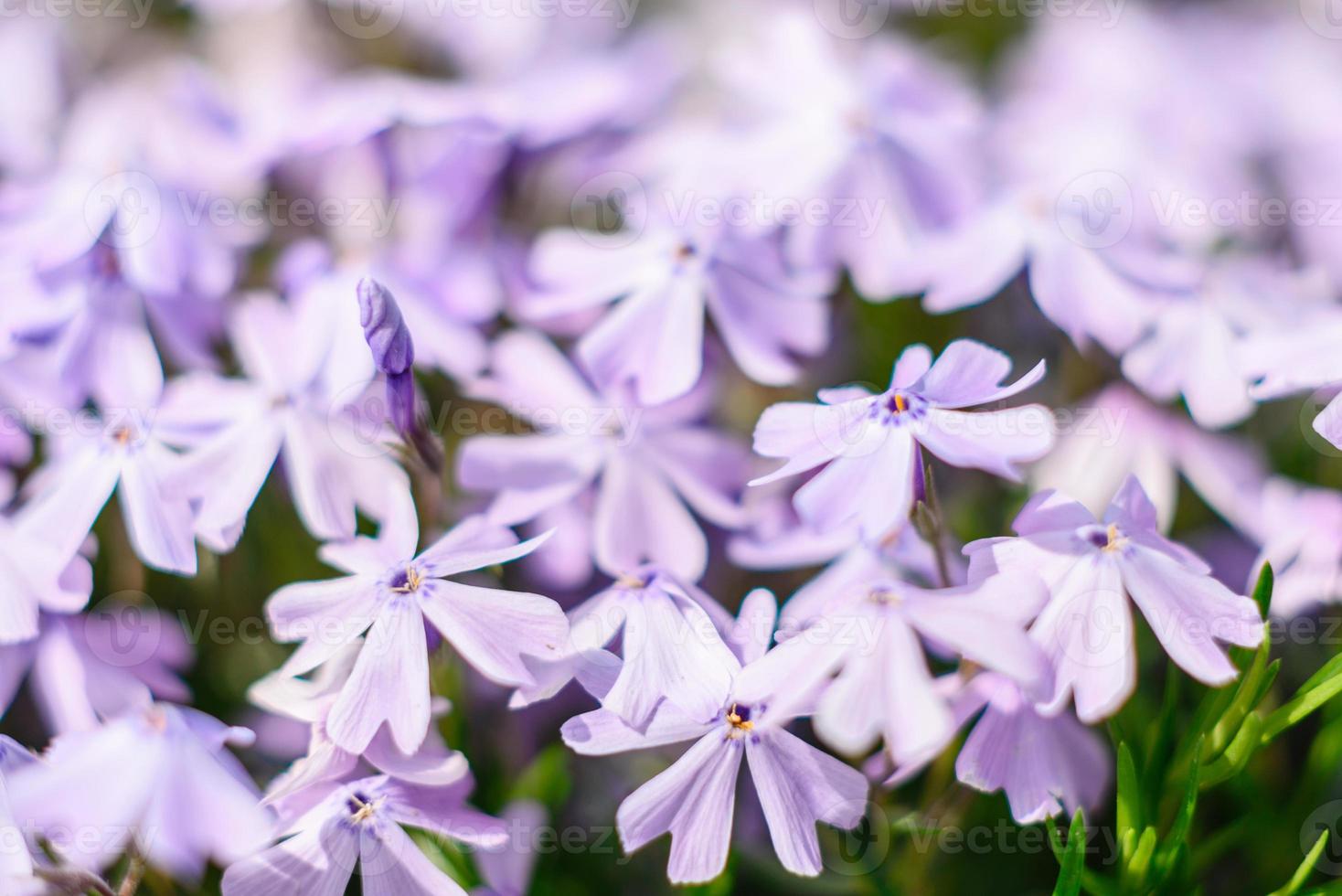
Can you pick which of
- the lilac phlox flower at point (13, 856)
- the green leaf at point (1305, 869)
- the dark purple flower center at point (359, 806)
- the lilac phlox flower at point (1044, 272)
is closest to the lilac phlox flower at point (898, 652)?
the green leaf at point (1305, 869)

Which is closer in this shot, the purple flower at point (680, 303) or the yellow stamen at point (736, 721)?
the yellow stamen at point (736, 721)

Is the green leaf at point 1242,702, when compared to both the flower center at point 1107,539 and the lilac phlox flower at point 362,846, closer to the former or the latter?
the flower center at point 1107,539

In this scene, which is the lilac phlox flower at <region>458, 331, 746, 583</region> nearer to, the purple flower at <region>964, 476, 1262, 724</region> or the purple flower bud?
the purple flower bud

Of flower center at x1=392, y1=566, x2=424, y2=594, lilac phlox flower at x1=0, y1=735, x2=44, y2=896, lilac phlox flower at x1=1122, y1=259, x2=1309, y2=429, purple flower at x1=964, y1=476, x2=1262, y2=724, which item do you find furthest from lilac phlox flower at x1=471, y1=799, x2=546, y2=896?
lilac phlox flower at x1=1122, y1=259, x2=1309, y2=429

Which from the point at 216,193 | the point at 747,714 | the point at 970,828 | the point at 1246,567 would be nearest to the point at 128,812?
the point at 747,714

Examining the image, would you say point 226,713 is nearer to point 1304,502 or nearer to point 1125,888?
point 1125,888
